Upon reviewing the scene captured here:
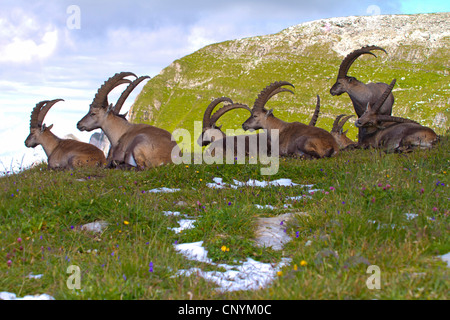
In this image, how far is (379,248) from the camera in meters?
4.83

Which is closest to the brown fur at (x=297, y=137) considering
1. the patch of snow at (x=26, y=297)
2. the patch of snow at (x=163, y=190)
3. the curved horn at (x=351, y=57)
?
the curved horn at (x=351, y=57)

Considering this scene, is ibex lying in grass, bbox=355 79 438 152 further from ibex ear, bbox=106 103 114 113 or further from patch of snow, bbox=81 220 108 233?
patch of snow, bbox=81 220 108 233

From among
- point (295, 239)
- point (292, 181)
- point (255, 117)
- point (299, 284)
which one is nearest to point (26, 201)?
point (295, 239)

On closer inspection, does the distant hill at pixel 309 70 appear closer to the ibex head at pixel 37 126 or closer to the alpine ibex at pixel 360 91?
the alpine ibex at pixel 360 91

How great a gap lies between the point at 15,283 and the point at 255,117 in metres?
13.3

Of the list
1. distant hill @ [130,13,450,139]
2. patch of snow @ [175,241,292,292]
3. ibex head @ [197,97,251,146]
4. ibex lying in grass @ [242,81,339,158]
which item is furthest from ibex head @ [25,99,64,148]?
distant hill @ [130,13,450,139]

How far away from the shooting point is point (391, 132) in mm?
15312

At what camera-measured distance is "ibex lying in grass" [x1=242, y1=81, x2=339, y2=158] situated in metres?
14.6

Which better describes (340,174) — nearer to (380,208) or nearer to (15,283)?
(380,208)

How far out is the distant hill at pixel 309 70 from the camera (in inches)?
4259

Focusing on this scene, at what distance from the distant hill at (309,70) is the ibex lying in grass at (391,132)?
2990 inches

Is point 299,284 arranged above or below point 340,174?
below

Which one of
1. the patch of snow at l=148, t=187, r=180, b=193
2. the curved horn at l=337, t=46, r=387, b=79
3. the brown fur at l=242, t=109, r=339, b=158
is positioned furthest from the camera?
the curved horn at l=337, t=46, r=387, b=79

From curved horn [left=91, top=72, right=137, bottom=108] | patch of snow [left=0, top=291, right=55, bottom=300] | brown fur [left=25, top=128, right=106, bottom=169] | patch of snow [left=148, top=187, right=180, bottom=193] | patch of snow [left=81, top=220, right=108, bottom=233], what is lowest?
patch of snow [left=0, top=291, right=55, bottom=300]
